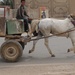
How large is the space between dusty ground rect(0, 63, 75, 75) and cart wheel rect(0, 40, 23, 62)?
0.93 m

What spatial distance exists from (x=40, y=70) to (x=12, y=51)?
2211 mm

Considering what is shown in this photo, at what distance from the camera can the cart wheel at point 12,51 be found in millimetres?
12234

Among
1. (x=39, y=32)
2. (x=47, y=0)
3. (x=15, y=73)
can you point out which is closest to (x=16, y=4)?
(x=47, y=0)

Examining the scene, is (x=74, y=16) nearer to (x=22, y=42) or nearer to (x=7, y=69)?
(x=22, y=42)

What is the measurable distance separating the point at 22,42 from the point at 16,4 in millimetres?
30102

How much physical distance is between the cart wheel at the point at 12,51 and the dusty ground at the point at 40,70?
0.93 metres

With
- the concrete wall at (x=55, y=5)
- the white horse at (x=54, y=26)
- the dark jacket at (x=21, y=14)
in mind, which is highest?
the dark jacket at (x=21, y=14)

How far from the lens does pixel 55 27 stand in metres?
13.0

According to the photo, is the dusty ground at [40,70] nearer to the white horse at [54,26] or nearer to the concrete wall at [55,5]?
the white horse at [54,26]

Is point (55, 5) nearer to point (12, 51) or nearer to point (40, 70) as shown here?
point (12, 51)

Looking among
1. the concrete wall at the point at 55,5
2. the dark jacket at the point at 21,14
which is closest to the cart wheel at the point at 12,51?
the dark jacket at the point at 21,14

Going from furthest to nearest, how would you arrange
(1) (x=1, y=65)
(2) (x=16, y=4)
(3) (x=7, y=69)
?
1. (2) (x=16, y=4)
2. (1) (x=1, y=65)
3. (3) (x=7, y=69)

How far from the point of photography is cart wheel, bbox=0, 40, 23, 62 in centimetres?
1223

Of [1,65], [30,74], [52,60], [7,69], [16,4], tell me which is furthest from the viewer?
[16,4]
